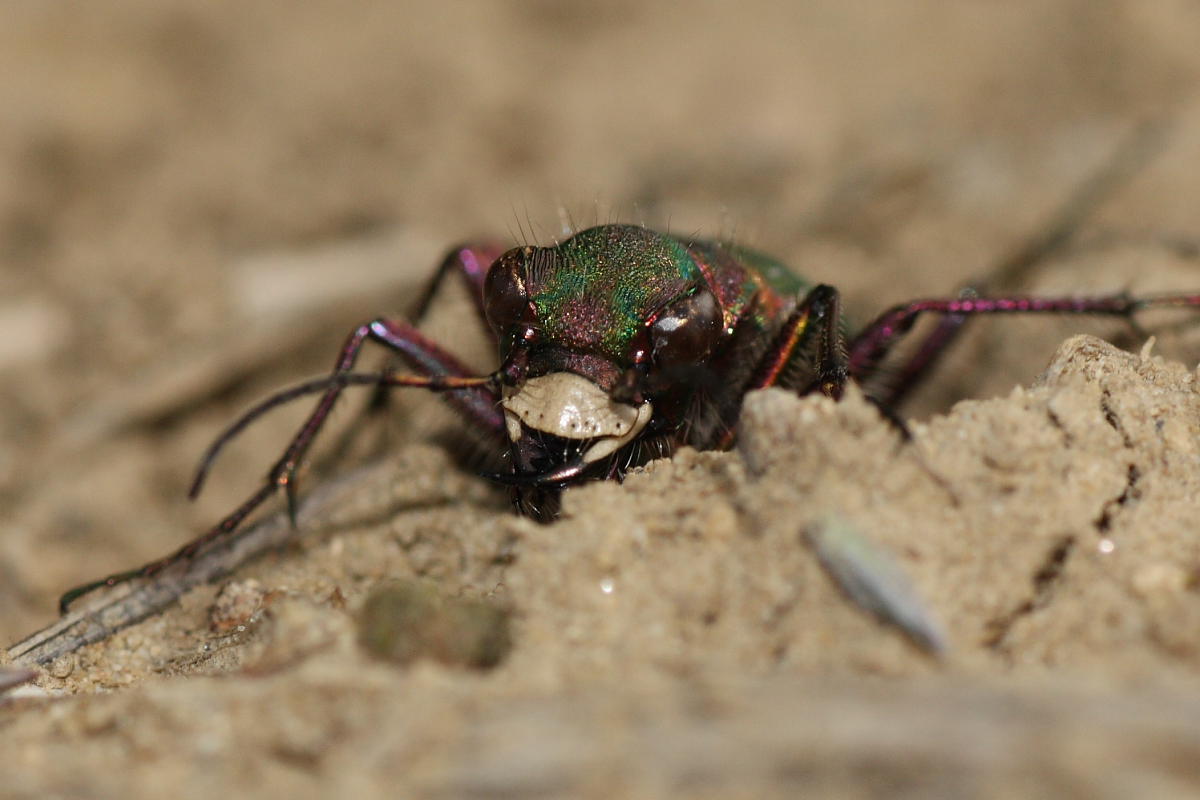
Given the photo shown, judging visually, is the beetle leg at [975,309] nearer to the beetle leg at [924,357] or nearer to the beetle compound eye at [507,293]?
the beetle leg at [924,357]

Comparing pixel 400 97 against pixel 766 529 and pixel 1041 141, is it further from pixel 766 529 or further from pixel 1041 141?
pixel 766 529

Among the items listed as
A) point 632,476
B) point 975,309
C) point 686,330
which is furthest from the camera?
point 975,309

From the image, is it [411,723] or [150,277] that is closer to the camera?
[411,723]

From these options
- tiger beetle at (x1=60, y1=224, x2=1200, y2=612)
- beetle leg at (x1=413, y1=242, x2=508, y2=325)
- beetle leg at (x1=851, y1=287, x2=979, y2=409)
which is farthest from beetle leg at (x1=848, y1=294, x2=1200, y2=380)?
beetle leg at (x1=413, y1=242, x2=508, y2=325)

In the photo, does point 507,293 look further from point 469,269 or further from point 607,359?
point 469,269

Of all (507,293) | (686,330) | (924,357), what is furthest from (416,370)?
(924,357)

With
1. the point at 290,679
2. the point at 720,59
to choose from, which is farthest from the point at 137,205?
the point at 290,679
